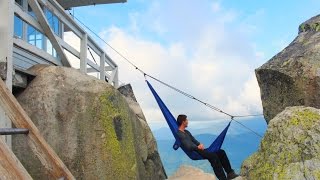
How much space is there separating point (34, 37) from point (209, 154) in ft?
26.1

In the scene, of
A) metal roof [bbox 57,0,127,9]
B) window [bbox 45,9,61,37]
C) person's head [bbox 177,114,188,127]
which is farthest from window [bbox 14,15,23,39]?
person's head [bbox 177,114,188,127]

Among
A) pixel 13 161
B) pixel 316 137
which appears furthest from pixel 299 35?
pixel 13 161

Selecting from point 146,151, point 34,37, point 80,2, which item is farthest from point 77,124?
point 80,2

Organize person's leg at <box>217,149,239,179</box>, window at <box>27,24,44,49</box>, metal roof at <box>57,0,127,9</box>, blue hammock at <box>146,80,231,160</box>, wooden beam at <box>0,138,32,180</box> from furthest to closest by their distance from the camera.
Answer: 1. metal roof at <box>57,0,127,9</box>
2. window at <box>27,24,44,49</box>
3. blue hammock at <box>146,80,231,160</box>
4. person's leg at <box>217,149,239,179</box>
5. wooden beam at <box>0,138,32,180</box>

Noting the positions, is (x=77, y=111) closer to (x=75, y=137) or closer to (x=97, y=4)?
(x=75, y=137)

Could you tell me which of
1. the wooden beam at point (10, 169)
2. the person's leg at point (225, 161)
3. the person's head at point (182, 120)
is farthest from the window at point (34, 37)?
the wooden beam at point (10, 169)

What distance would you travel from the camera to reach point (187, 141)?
8.58m

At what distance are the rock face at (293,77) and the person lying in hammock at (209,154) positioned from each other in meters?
1.44

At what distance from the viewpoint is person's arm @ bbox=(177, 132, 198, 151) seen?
8430 mm

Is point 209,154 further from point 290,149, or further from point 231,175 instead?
point 290,149

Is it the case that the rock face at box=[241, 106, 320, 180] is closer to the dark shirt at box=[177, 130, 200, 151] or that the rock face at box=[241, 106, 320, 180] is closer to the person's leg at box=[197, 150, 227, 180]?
the person's leg at box=[197, 150, 227, 180]

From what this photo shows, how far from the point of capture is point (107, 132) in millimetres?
8133

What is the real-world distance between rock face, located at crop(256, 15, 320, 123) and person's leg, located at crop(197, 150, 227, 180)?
157cm

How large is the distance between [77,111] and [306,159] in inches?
164
